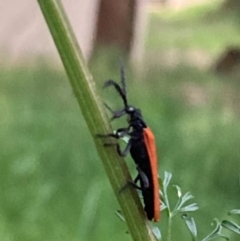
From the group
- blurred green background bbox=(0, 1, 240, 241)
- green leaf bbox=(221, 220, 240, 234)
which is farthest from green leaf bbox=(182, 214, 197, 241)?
blurred green background bbox=(0, 1, 240, 241)

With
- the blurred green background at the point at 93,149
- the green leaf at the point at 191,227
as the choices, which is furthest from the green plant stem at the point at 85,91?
the blurred green background at the point at 93,149

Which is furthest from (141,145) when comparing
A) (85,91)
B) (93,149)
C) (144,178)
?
(93,149)

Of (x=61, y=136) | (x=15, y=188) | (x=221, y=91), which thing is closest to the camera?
(x=15, y=188)

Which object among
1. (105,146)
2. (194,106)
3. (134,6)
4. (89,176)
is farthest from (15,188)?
(134,6)

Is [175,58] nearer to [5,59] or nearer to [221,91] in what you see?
[221,91]

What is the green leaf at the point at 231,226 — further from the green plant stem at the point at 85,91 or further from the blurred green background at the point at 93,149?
the blurred green background at the point at 93,149

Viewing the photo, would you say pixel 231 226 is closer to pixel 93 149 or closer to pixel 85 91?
pixel 85 91
